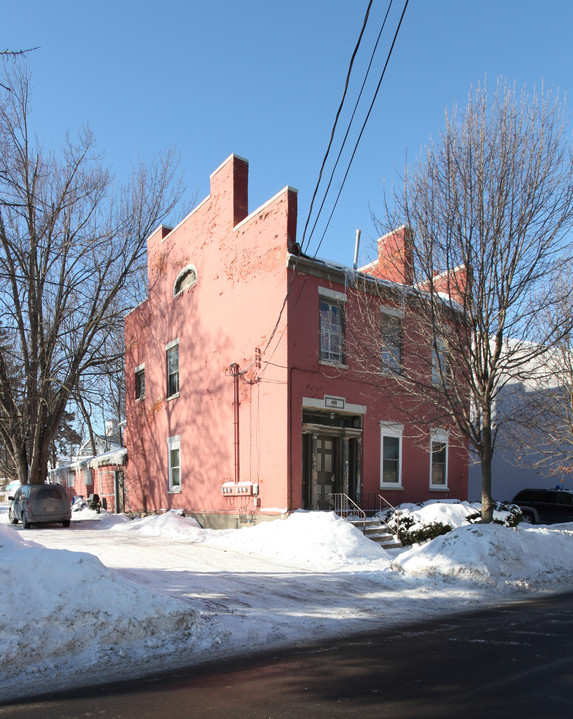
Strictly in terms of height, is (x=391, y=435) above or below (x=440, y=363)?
below

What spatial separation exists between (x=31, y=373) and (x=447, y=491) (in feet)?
51.5

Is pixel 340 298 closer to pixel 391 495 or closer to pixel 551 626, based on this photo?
pixel 391 495

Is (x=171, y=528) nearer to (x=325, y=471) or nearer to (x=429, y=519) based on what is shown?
(x=325, y=471)

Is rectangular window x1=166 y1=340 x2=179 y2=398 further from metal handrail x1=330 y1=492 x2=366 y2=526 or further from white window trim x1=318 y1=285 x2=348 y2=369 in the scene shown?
metal handrail x1=330 y1=492 x2=366 y2=526

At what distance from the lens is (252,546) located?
13625 mm

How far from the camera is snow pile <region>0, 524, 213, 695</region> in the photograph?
5.45 metres

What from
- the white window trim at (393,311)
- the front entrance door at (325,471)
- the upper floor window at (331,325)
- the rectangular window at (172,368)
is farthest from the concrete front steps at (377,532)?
the rectangular window at (172,368)

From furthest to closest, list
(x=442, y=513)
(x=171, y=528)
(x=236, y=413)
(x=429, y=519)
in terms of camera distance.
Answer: (x=171, y=528), (x=236, y=413), (x=442, y=513), (x=429, y=519)

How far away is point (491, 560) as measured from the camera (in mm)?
10617

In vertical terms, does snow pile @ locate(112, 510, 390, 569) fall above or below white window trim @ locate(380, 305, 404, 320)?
below

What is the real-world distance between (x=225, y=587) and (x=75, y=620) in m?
3.62

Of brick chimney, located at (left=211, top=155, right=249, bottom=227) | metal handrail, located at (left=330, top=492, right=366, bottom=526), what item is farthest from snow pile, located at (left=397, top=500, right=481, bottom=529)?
brick chimney, located at (left=211, top=155, right=249, bottom=227)

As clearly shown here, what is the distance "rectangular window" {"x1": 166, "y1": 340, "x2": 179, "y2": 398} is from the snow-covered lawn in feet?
19.1

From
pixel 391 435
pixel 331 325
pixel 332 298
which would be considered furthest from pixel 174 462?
pixel 332 298
